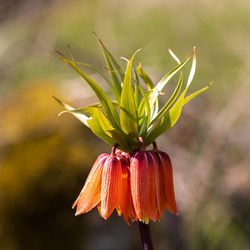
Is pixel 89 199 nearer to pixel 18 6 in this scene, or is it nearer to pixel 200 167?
pixel 200 167

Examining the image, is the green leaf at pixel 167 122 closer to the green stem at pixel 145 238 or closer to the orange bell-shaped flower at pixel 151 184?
the orange bell-shaped flower at pixel 151 184

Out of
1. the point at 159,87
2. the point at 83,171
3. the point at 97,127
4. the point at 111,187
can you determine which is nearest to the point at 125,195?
the point at 111,187

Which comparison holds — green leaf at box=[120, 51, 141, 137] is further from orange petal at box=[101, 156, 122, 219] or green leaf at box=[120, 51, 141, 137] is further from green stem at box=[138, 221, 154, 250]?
green stem at box=[138, 221, 154, 250]

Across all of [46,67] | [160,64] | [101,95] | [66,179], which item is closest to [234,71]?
[160,64]

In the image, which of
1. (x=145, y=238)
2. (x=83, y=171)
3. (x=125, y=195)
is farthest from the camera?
(x=83, y=171)

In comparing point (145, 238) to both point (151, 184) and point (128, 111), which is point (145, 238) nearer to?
point (151, 184)
